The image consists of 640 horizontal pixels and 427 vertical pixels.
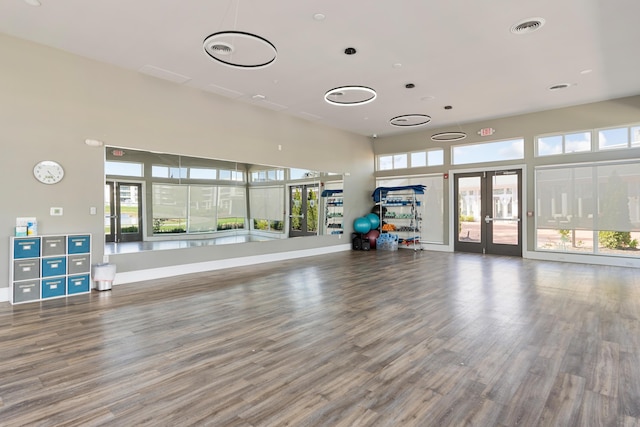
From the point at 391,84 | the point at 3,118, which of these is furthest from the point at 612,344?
the point at 3,118

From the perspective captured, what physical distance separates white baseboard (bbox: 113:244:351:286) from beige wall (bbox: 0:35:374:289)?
25 cm

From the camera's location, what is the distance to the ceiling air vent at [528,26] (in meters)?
4.59

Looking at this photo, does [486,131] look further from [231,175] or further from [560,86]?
[231,175]

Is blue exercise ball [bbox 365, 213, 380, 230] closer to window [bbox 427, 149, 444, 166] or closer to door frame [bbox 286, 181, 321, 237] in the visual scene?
door frame [bbox 286, 181, 321, 237]

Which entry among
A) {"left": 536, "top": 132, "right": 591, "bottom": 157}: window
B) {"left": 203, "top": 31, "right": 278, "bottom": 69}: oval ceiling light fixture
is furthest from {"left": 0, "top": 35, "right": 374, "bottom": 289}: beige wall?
{"left": 536, "top": 132, "right": 591, "bottom": 157}: window

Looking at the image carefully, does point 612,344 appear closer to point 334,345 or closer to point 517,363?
point 517,363

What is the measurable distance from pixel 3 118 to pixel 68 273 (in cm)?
247

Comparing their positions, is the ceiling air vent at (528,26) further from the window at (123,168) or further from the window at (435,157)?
the window at (123,168)

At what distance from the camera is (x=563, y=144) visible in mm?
8672

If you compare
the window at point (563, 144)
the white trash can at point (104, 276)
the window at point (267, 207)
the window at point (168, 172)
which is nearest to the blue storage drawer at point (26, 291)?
the white trash can at point (104, 276)

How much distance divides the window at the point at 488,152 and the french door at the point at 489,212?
0.39 m

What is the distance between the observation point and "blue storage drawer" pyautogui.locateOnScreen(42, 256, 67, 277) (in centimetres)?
512

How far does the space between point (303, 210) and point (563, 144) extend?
274 inches

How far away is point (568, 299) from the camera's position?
5.09 meters
